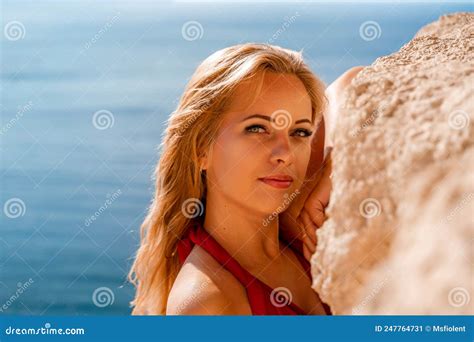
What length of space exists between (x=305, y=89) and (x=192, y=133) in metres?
0.49

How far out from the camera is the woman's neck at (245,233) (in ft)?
9.04

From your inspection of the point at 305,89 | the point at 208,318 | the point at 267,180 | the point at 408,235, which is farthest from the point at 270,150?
the point at 408,235

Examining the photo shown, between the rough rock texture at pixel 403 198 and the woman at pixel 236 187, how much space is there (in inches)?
36.5

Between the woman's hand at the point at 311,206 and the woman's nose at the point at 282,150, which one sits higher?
the woman's nose at the point at 282,150

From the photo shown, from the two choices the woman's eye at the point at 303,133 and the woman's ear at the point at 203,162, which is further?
the woman's ear at the point at 203,162

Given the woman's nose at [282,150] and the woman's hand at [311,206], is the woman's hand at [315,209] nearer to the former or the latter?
the woman's hand at [311,206]

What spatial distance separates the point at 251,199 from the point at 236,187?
0.08 m

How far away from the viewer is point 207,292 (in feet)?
8.13

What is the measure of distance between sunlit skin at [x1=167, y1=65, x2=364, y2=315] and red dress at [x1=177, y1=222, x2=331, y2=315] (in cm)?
3

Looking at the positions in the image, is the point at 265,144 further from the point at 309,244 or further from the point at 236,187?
the point at 309,244

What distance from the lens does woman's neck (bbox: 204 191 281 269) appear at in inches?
108

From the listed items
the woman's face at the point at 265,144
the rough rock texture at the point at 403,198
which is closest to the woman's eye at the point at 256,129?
the woman's face at the point at 265,144

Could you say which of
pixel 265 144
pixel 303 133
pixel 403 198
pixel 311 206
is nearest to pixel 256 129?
pixel 265 144

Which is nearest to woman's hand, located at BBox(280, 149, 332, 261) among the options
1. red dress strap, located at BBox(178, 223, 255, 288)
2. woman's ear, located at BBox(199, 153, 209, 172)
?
red dress strap, located at BBox(178, 223, 255, 288)
